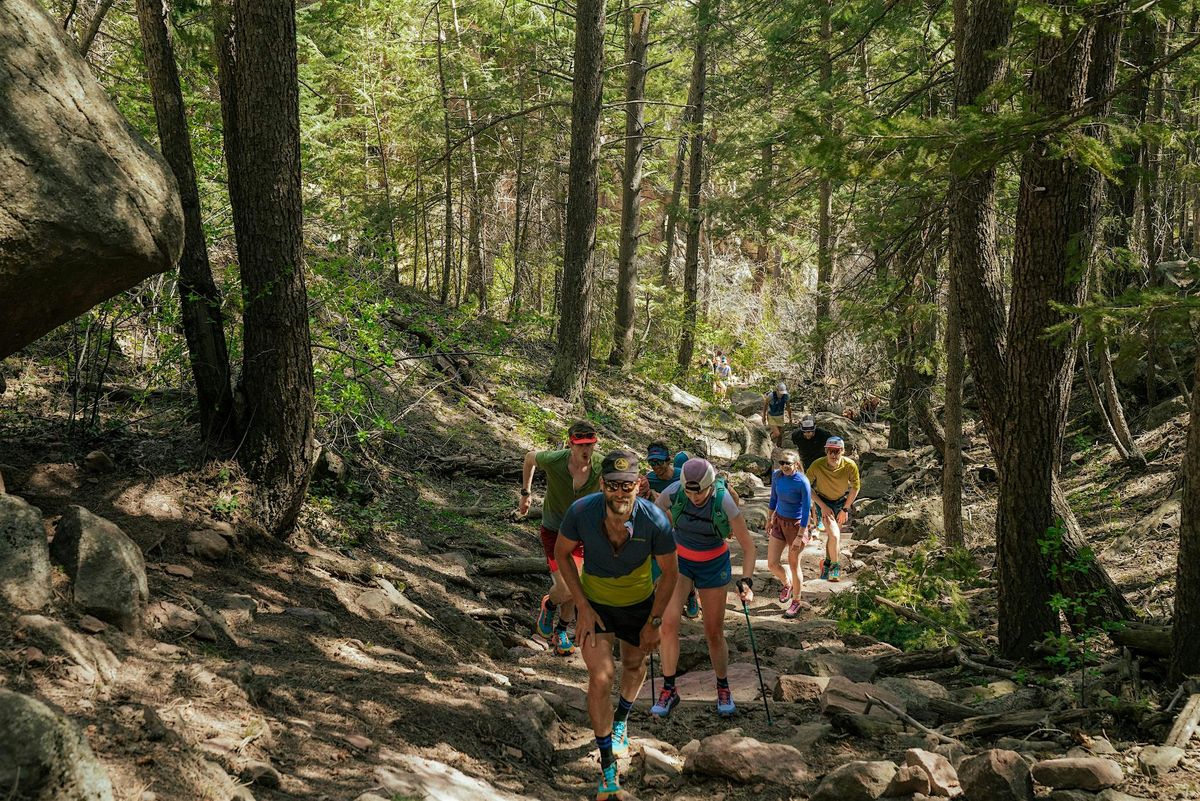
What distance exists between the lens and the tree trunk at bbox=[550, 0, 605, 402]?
16359mm

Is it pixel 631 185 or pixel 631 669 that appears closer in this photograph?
pixel 631 669

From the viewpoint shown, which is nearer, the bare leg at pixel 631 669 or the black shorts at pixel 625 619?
the black shorts at pixel 625 619

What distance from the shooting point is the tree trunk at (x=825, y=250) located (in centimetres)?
1238

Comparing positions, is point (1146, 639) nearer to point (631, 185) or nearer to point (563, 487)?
point (563, 487)

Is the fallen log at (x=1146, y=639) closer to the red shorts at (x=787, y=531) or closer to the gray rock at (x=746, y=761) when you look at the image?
the gray rock at (x=746, y=761)

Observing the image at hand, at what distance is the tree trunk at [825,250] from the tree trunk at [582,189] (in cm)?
419

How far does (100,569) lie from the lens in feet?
17.2

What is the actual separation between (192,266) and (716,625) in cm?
566

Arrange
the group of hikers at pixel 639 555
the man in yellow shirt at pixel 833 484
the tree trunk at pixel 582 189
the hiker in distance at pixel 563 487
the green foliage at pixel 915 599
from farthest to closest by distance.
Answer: the tree trunk at pixel 582 189, the man in yellow shirt at pixel 833 484, the green foliage at pixel 915 599, the hiker in distance at pixel 563 487, the group of hikers at pixel 639 555

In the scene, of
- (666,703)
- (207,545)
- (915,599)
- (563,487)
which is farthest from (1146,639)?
A: (207,545)

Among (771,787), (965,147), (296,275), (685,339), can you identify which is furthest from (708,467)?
(685,339)

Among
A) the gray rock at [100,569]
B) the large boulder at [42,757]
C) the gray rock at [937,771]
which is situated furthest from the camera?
the gray rock at [937,771]

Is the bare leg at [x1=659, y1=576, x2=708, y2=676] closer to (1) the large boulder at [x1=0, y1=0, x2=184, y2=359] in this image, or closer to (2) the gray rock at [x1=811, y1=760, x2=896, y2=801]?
(2) the gray rock at [x1=811, y1=760, x2=896, y2=801]

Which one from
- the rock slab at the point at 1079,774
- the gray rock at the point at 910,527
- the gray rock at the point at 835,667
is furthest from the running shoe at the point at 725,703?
the gray rock at the point at 910,527
